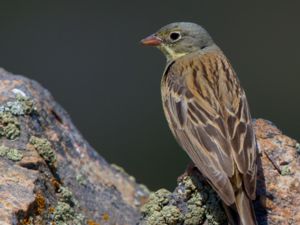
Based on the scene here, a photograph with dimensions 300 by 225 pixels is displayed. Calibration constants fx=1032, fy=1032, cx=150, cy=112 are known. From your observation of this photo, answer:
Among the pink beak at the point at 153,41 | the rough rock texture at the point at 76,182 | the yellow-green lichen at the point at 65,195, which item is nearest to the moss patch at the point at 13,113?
the rough rock texture at the point at 76,182

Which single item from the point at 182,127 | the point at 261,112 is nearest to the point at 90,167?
the point at 182,127

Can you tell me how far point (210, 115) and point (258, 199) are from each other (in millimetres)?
907

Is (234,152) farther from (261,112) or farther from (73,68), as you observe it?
(73,68)

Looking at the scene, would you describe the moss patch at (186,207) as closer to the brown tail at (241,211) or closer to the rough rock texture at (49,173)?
the brown tail at (241,211)

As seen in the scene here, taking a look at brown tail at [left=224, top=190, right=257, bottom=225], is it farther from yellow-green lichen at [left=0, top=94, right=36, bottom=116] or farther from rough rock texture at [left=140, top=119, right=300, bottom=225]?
yellow-green lichen at [left=0, top=94, right=36, bottom=116]

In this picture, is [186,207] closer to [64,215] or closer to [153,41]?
[64,215]

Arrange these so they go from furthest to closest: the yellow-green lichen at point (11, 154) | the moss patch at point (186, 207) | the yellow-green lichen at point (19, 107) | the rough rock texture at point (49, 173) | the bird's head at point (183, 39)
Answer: the bird's head at point (183, 39)
the yellow-green lichen at point (19, 107)
the yellow-green lichen at point (11, 154)
the moss patch at point (186, 207)
the rough rock texture at point (49, 173)

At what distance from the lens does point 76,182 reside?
8.32 metres

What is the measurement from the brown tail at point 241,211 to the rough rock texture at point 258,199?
4.7 inches

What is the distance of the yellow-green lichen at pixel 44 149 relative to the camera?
7969 mm

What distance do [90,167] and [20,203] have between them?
1500mm

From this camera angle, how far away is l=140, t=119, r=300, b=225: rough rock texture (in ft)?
25.1

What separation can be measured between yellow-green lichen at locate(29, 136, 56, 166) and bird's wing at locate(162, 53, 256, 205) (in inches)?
42.5

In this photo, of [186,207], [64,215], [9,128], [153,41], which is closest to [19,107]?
[9,128]
